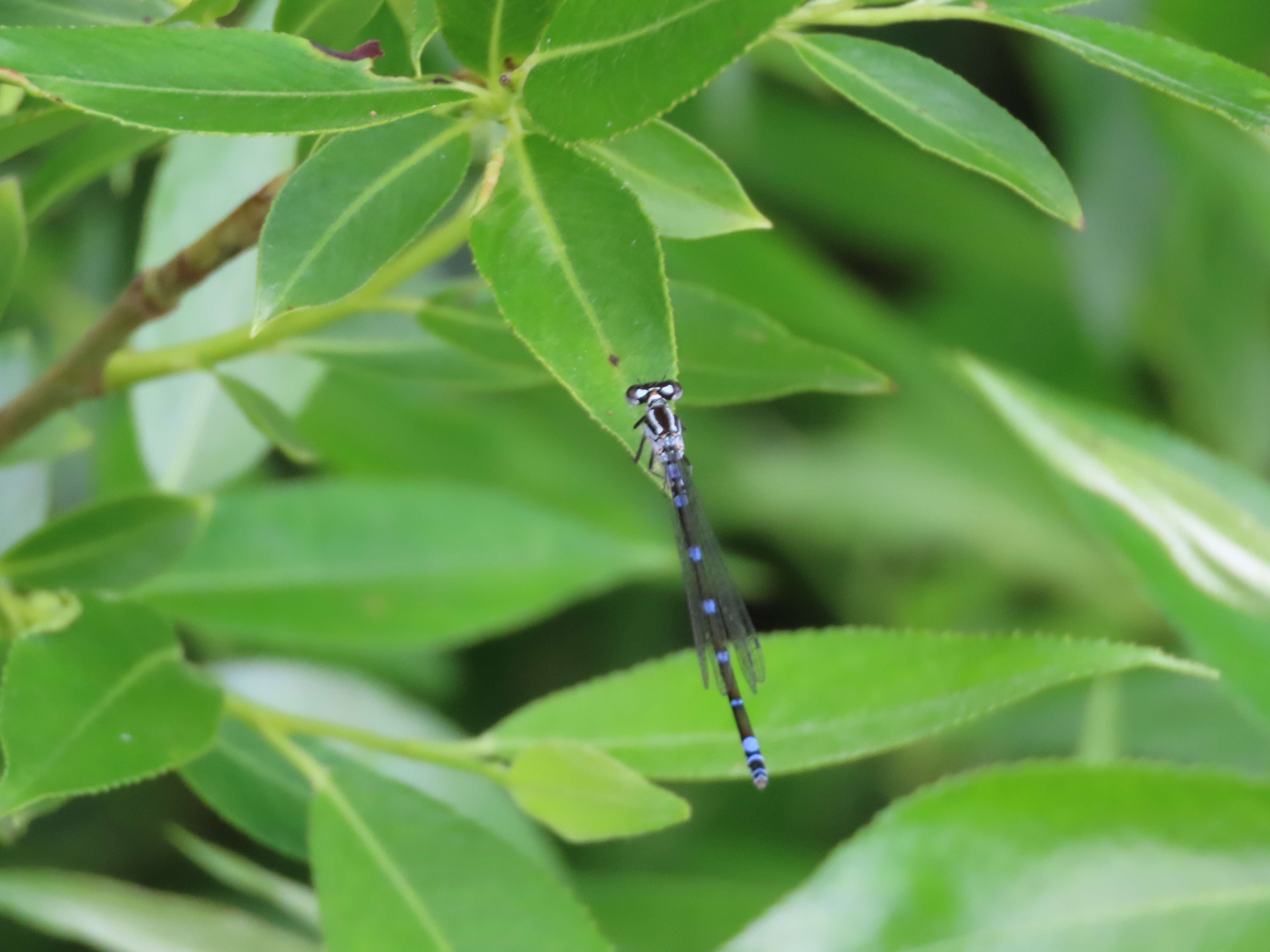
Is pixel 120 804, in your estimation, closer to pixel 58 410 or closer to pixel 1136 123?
pixel 58 410

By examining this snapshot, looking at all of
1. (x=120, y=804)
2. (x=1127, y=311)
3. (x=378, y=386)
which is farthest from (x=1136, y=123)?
(x=120, y=804)

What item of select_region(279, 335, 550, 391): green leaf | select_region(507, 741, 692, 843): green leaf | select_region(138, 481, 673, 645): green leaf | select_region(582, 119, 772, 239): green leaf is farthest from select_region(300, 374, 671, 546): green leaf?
select_region(582, 119, 772, 239): green leaf

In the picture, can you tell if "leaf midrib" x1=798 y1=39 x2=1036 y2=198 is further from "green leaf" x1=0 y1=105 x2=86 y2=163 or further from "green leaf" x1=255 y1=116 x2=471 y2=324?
"green leaf" x1=0 y1=105 x2=86 y2=163

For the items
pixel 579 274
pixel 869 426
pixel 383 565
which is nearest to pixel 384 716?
pixel 383 565

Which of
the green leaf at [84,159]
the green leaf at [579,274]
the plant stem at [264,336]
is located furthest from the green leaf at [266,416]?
the green leaf at [579,274]

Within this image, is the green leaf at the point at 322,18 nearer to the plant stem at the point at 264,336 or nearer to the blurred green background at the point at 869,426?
the plant stem at the point at 264,336

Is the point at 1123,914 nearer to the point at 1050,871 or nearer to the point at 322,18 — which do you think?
the point at 1050,871
